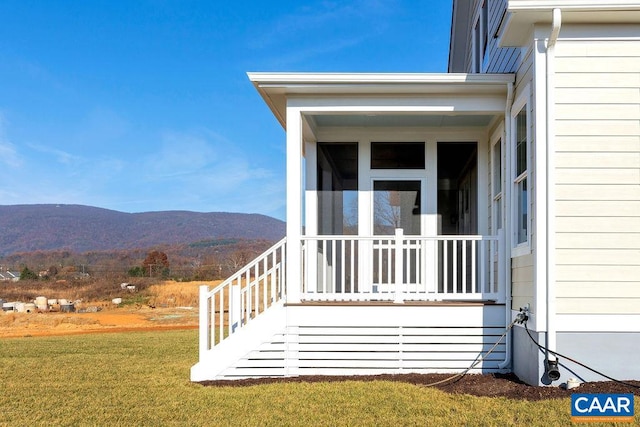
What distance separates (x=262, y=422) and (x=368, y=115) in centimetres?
383

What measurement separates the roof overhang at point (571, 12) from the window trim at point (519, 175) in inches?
24.6

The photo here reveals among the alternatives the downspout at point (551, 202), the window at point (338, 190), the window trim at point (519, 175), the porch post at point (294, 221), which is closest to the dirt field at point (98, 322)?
the window at point (338, 190)

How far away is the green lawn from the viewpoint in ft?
15.4

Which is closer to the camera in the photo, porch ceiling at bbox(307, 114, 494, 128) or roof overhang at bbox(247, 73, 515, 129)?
roof overhang at bbox(247, 73, 515, 129)

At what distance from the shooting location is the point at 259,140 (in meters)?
42.0

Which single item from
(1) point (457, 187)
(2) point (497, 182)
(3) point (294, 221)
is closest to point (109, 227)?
(1) point (457, 187)

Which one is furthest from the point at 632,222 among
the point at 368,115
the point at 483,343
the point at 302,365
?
the point at 302,365

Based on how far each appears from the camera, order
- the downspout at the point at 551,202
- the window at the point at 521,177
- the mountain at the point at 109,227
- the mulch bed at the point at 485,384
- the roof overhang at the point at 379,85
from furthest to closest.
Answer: the mountain at the point at 109,227 → the roof overhang at the point at 379,85 → the window at the point at 521,177 → the downspout at the point at 551,202 → the mulch bed at the point at 485,384

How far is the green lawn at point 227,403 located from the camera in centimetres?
468

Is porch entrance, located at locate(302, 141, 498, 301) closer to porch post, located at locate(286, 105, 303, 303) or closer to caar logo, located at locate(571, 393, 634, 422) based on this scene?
porch post, located at locate(286, 105, 303, 303)

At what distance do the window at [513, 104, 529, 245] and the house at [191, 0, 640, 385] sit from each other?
2cm

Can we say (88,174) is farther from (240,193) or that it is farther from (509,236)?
(509,236)

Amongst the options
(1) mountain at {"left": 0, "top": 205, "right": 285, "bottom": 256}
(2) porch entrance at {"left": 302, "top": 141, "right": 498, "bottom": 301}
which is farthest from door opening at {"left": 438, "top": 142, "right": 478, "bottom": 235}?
(1) mountain at {"left": 0, "top": 205, "right": 285, "bottom": 256}

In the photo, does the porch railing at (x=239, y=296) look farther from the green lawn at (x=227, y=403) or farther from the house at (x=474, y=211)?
the green lawn at (x=227, y=403)
